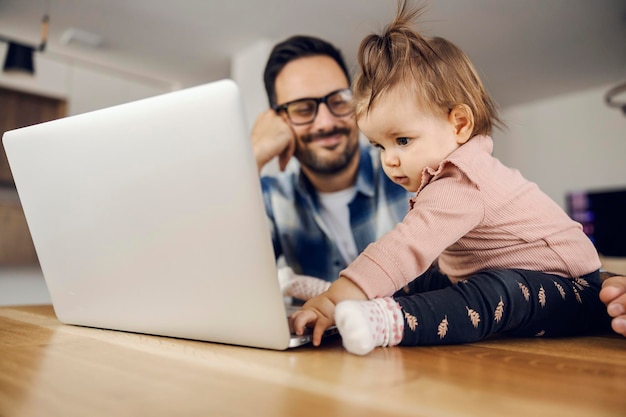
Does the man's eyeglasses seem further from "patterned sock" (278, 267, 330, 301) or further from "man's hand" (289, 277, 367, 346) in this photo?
"man's hand" (289, 277, 367, 346)

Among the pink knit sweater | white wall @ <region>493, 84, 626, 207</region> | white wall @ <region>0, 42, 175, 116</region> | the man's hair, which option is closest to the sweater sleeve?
the pink knit sweater

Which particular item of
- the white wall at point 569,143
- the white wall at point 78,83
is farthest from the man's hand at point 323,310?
the white wall at point 569,143

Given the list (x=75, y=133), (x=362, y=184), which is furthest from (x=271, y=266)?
(x=362, y=184)

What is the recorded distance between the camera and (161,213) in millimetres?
469

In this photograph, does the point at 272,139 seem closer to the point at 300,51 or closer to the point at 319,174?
the point at 319,174

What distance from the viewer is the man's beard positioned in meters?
1.54

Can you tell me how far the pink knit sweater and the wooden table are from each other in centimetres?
11

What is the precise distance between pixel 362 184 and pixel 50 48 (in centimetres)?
362

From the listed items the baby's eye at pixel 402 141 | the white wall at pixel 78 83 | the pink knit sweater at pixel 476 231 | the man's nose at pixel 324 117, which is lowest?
the pink knit sweater at pixel 476 231

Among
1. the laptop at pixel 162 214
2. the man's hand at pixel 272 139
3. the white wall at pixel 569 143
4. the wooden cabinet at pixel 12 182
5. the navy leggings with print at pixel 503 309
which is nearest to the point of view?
the laptop at pixel 162 214

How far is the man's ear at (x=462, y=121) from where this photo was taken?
74cm

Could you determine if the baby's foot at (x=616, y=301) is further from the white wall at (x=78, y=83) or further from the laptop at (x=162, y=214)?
the white wall at (x=78, y=83)

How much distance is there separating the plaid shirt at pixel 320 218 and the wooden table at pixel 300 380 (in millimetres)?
928

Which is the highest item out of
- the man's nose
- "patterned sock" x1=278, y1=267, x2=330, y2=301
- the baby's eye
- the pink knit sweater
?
the man's nose
